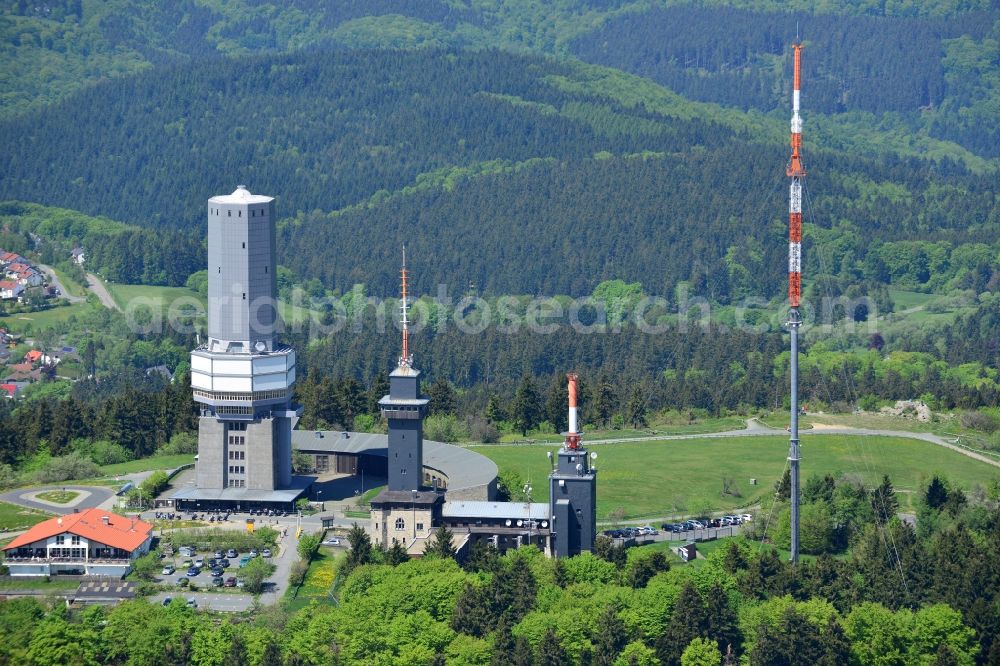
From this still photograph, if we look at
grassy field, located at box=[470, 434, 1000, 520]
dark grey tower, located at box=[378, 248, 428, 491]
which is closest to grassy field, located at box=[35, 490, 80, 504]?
dark grey tower, located at box=[378, 248, 428, 491]

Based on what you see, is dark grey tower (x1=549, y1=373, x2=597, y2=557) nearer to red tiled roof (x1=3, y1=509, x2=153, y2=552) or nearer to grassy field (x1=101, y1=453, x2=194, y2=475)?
red tiled roof (x1=3, y1=509, x2=153, y2=552)

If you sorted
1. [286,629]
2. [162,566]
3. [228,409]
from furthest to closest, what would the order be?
1. [228,409]
2. [162,566]
3. [286,629]

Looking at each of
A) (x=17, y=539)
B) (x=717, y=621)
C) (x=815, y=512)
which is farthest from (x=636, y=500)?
(x=17, y=539)

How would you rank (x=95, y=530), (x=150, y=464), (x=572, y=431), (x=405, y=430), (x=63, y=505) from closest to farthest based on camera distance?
(x=95, y=530) → (x=572, y=431) → (x=405, y=430) → (x=63, y=505) → (x=150, y=464)

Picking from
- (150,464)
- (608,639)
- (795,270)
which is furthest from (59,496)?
(795,270)

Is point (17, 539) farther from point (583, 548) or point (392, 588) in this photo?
point (583, 548)

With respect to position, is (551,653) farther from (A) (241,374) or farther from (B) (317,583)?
(A) (241,374)
